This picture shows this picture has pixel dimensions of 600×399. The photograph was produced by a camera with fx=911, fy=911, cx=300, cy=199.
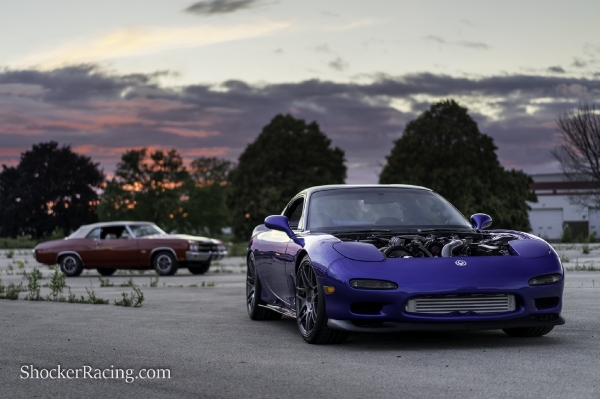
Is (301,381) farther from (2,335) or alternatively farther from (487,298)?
(2,335)

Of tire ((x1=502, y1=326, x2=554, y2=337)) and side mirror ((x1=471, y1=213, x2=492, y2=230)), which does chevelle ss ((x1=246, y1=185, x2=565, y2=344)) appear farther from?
side mirror ((x1=471, y1=213, x2=492, y2=230))

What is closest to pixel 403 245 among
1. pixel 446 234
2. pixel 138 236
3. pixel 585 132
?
pixel 446 234

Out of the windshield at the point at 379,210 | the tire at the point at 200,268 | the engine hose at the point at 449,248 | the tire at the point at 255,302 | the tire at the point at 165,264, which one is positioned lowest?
the tire at the point at 200,268

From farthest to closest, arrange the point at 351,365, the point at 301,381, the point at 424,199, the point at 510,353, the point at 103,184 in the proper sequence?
the point at 103,184 → the point at 424,199 → the point at 510,353 → the point at 351,365 → the point at 301,381

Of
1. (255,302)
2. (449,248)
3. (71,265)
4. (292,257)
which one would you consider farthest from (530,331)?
(71,265)

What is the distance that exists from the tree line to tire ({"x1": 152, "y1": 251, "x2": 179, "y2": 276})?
92.3ft

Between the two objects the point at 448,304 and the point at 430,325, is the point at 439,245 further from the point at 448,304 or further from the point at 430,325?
the point at 430,325

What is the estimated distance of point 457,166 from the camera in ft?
190

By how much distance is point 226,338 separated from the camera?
29.1 ft

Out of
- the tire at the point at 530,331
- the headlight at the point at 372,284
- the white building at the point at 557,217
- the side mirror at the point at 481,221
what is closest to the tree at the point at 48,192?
the white building at the point at 557,217

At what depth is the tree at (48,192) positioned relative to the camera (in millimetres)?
80688

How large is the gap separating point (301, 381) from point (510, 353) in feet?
6.89

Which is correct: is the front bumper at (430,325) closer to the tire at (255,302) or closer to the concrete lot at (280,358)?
the concrete lot at (280,358)

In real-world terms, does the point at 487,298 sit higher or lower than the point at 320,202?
lower
